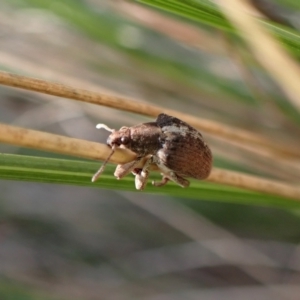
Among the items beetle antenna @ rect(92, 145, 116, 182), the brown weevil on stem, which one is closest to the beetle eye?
the brown weevil on stem

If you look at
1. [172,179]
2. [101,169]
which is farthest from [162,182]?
[101,169]

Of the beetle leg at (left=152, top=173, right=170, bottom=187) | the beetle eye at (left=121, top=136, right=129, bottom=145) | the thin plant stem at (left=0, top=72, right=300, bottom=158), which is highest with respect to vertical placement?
the thin plant stem at (left=0, top=72, right=300, bottom=158)

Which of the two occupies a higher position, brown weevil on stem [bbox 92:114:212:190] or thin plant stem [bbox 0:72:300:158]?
thin plant stem [bbox 0:72:300:158]

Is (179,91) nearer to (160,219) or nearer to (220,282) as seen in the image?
(160,219)

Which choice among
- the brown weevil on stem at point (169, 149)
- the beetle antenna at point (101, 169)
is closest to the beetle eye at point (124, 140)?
the brown weevil on stem at point (169, 149)

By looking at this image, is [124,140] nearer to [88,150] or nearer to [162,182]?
[162,182]

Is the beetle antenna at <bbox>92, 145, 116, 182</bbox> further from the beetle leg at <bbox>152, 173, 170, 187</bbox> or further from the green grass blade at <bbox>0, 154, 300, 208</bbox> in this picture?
the beetle leg at <bbox>152, 173, 170, 187</bbox>
